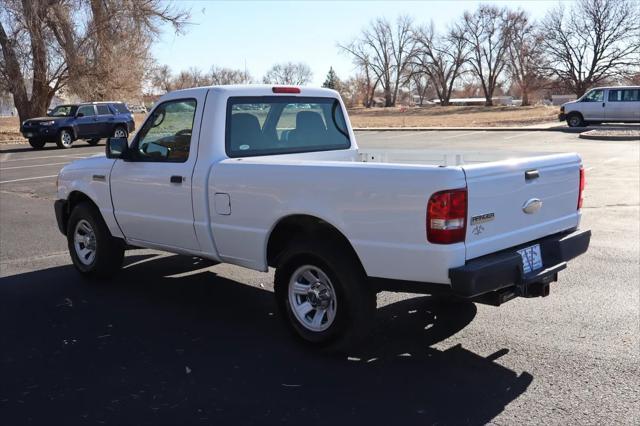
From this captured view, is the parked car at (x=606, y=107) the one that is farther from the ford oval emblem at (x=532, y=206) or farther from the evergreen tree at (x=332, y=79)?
the evergreen tree at (x=332, y=79)

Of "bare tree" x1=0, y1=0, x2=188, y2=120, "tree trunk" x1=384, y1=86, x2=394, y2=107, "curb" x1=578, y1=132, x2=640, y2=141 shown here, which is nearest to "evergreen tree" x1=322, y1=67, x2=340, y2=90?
"tree trunk" x1=384, y1=86, x2=394, y2=107

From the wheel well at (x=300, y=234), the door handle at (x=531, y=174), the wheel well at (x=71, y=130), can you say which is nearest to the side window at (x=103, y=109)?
the wheel well at (x=71, y=130)

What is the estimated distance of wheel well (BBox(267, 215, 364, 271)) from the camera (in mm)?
4426

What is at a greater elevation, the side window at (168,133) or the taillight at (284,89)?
the taillight at (284,89)

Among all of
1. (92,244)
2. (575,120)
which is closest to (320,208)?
(92,244)

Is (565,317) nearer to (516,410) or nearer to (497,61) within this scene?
(516,410)

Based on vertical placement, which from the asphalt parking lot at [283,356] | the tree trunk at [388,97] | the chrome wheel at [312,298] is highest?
the tree trunk at [388,97]

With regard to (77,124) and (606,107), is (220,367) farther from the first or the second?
(606,107)

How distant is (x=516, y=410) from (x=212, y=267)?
4.20m

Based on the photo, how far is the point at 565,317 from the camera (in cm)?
518

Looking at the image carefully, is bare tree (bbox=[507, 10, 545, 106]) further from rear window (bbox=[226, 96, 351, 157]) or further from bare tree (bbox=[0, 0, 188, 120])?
rear window (bbox=[226, 96, 351, 157])

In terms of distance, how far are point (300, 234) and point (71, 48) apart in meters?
34.1

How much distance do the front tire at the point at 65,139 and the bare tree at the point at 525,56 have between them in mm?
49849

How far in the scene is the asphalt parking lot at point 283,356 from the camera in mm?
3691
